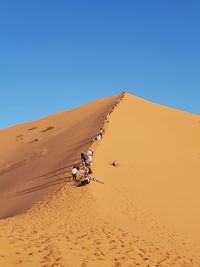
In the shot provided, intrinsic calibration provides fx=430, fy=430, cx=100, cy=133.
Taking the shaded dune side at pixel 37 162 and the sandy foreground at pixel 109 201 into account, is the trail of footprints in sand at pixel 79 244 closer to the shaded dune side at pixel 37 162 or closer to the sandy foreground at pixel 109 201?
the sandy foreground at pixel 109 201

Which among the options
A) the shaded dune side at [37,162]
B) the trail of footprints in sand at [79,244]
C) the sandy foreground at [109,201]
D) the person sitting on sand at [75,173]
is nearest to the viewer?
the trail of footprints in sand at [79,244]

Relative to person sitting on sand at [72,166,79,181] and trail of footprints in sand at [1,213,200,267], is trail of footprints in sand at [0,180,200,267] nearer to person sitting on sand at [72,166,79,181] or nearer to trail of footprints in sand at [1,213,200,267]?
trail of footprints in sand at [1,213,200,267]

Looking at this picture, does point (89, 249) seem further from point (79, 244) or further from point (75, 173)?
point (75, 173)

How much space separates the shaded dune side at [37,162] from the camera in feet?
72.8

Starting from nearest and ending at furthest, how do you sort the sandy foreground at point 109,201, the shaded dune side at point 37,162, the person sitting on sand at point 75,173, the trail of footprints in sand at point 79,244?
the trail of footprints in sand at point 79,244, the sandy foreground at point 109,201, the person sitting on sand at point 75,173, the shaded dune side at point 37,162

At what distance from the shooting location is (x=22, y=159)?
37.2 meters

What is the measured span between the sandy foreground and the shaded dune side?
0.40ft

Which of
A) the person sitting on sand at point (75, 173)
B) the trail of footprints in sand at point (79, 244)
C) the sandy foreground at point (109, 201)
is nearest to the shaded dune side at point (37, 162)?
the sandy foreground at point (109, 201)

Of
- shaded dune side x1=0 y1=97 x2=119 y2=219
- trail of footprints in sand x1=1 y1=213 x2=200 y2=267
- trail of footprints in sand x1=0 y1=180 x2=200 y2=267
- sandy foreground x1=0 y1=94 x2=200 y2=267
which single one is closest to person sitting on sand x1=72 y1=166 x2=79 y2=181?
sandy foreground x1=0 y1=94 x2=200 y2=267

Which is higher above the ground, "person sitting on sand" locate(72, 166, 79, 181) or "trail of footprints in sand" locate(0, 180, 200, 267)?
"person sitting on sand" locate(72, 166, 79, 181)

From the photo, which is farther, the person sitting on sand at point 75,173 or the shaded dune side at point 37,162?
the shaded dune side at point 37,162

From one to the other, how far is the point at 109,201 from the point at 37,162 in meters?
13.8

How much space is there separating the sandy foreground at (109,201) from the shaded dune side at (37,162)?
0.12m

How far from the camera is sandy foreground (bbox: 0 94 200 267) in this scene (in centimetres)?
1231
